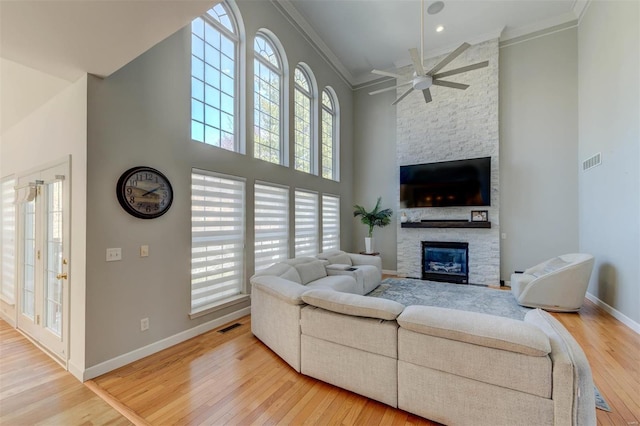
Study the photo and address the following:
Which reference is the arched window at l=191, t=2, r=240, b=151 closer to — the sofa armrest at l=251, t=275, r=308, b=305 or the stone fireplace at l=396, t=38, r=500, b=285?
the sofa armrest at l=251, t=275, r=308, b=305

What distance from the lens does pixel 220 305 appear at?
12.0 feet

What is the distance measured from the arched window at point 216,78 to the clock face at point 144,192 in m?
0.79

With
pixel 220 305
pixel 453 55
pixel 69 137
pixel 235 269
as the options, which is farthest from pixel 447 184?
pixel 69 137

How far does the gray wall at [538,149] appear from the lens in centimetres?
547

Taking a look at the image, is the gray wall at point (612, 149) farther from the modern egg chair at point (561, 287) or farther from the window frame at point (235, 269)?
the window frame at point (235, 269)

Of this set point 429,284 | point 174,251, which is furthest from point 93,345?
point 429,284

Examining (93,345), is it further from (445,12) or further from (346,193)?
(445,12)

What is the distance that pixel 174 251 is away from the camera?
317cm

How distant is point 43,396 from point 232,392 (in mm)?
1544

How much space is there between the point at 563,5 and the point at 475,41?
4.81 feet

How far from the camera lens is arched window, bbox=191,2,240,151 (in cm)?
362

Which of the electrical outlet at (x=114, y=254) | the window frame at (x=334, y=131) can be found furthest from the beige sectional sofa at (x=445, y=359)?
the window frame at (x=334, y=131)

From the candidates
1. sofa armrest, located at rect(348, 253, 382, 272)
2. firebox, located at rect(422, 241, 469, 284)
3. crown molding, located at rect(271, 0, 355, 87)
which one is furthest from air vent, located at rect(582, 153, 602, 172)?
crown molding, located at rect(271, 0, 355, 87)

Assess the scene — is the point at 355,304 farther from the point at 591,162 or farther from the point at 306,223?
the point at 591,162
